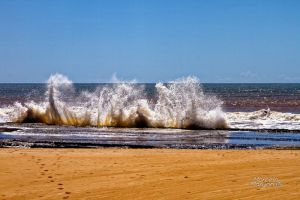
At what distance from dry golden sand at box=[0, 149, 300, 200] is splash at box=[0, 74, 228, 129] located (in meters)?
13.2

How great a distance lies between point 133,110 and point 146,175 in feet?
60.5

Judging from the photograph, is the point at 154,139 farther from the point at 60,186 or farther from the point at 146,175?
the point at 60,186

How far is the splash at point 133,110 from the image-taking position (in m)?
28.2

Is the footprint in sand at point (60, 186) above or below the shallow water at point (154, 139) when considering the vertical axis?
below

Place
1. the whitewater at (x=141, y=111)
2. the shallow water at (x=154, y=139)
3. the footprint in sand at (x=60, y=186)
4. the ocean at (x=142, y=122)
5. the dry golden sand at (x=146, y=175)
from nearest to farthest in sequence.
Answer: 1. the dry golden sand at (x=146, y=175)
2. the footprint in sand at (x=60, y=186)
3. the shallow water at (x=154, y=139)
4. the ocean at (x=142, y=122)
5. the whitewater at (x=141, y=111)

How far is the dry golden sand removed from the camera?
923cm

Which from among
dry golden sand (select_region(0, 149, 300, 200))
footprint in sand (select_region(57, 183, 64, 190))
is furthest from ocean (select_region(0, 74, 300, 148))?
footprint in sand (select_region(57, 183, 64, 190))

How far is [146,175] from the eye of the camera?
35.6 ft

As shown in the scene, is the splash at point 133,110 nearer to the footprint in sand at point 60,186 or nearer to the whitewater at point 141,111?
the whitewater at point 141,111

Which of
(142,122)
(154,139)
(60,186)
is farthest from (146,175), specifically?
(142,122)

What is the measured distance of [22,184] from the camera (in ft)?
32.5

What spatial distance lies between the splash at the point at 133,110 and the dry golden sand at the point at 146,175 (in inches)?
519

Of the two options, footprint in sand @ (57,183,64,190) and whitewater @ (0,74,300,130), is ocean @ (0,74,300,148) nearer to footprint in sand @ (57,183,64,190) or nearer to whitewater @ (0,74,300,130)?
whitewater @ (0,74,300,130)

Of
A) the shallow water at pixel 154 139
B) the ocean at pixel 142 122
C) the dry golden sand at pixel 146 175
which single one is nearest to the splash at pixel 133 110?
the ocean at pixel 142 122
